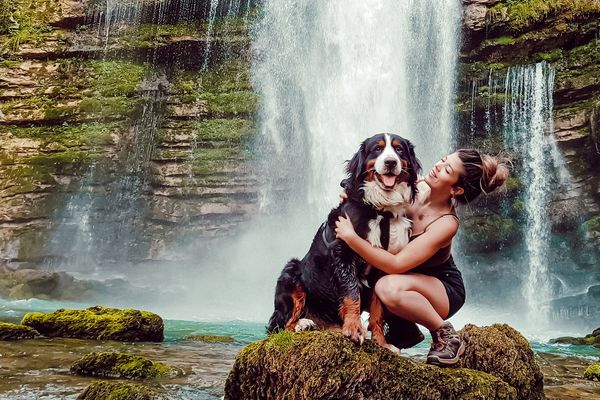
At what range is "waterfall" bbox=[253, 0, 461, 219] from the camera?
61.7ft

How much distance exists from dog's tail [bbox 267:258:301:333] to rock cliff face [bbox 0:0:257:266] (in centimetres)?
1715

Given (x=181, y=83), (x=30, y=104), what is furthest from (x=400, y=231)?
(x=30, y=104)

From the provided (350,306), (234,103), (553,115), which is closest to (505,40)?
(553,115)

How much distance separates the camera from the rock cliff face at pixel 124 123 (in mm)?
20109

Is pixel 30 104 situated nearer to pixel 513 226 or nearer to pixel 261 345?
pixel 513 226

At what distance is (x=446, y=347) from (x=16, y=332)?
229 inches

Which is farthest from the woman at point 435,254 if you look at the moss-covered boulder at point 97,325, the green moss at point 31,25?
the green moss at point 31,25

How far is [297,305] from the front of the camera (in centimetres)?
336

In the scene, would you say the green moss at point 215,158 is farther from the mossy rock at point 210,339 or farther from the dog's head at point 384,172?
the dog's head at point 384,172

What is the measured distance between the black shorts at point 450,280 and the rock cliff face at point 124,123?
1734 centimetres

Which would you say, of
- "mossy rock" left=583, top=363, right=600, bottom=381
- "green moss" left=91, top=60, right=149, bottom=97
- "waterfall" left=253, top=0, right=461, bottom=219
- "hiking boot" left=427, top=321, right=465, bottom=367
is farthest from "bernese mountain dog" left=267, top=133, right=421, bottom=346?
"green moss" left=91, top=60, right=149, bottom=97

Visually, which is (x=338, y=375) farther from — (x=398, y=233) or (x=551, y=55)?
(x=551, y=55)

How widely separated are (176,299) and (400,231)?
16.6m

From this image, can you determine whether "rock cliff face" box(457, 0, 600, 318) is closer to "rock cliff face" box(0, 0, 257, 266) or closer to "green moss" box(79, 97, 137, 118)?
"rock cliff face" box(0, 0, 257, 266)
